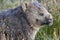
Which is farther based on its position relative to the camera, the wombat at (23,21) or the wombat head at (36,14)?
the wombat head at (36,14)

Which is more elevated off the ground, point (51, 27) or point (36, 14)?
point (36, 14)

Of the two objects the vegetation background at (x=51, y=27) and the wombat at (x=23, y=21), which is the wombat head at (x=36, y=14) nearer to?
the wombat at (x=23, y=21)

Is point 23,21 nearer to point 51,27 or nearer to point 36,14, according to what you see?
point 36,14

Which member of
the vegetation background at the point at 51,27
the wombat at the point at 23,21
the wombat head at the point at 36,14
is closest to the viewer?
the wombat at the point at 23,21

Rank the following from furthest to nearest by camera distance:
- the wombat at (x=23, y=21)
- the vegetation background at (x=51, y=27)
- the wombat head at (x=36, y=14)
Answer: the vegetation background at (x=51, y=27), the wombat head at (x=36, y=14), the wombat at (x=23, y=21)

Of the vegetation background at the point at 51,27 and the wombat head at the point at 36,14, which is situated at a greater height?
the wombat head at the point at 36,14

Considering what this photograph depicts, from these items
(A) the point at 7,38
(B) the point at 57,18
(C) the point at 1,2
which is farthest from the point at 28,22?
(C) the point at 1,2

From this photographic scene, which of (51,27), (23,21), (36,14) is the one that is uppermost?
(36,14)

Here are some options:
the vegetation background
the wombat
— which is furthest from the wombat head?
the vegetation background

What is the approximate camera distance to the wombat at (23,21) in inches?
300

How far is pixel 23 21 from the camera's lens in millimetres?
7809

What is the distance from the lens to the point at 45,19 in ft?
25.4

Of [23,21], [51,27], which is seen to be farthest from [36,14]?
[51,27]

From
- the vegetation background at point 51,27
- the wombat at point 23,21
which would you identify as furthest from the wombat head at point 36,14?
the vegetation background at point 51,27
